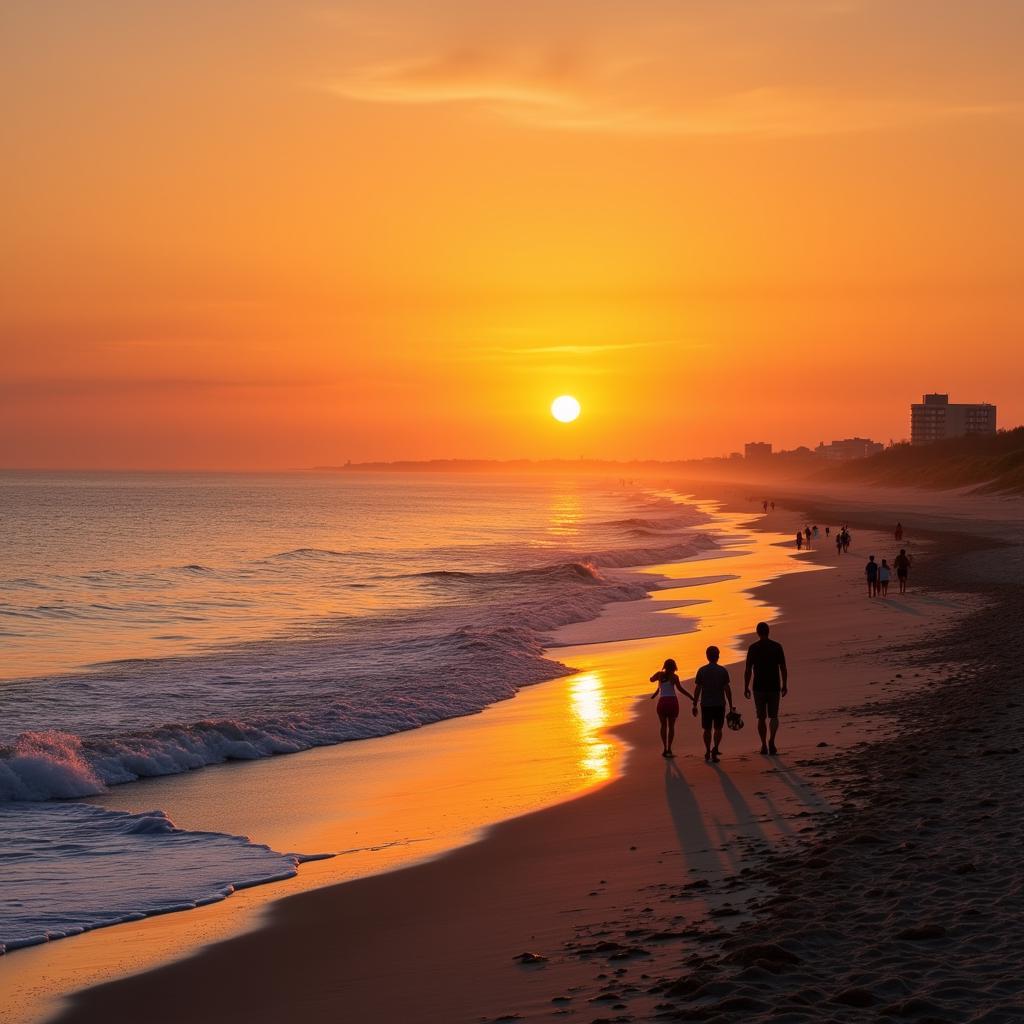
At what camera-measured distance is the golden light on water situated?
49.8ft

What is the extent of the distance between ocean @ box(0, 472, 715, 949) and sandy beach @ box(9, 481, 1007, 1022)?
2069 millimetres

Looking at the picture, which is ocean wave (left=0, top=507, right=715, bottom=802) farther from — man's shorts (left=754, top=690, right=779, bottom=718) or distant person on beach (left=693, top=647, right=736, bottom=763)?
man's shorts (left=754, top=690, right=779, bottom=718)

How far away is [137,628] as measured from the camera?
3634 cm

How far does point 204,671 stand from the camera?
2598cm

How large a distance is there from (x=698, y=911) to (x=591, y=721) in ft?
33.8

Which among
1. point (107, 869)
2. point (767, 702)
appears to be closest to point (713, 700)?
point (767, 702)

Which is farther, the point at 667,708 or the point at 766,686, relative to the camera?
the point at 667,708

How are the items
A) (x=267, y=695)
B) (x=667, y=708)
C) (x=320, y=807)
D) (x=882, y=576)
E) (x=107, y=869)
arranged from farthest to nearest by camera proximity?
(x=882, y=576)
(x=267, y=695)
(x=667, y=708)
(x=320, y=807)
(x=107, y=869)

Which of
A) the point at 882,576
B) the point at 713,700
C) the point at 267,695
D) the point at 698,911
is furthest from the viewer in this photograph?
the point at 882,576

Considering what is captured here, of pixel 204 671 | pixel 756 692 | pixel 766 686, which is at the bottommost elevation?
pixel 204 671

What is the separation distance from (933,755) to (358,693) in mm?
12146

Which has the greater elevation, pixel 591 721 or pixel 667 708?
pixel 667 708

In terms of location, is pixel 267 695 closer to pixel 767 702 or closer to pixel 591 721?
pixel 591 721

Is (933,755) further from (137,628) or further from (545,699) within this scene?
(137,628)
